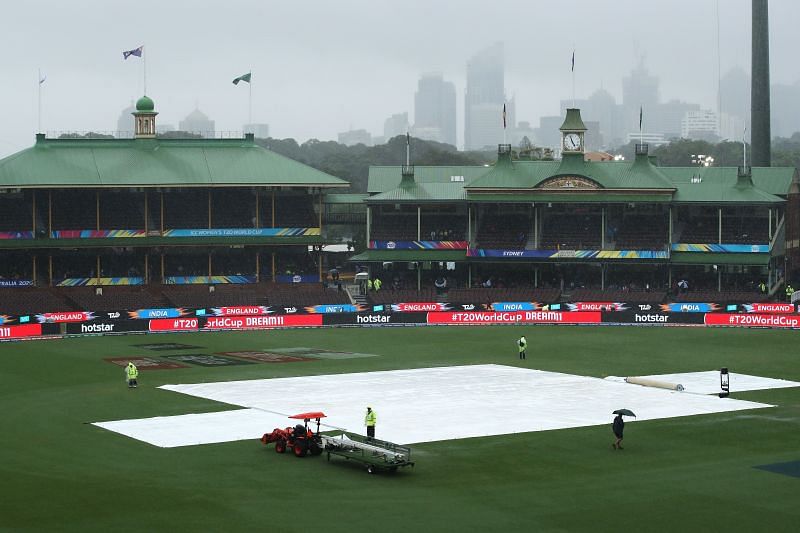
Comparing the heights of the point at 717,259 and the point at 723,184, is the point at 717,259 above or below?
below

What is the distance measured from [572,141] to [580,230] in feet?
24.7

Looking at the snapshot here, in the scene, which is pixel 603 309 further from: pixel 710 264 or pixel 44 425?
pixel 44 425

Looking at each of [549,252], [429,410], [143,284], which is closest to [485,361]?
[429,410]

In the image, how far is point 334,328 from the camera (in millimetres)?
86875

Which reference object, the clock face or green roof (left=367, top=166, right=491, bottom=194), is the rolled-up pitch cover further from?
green roof (left=367, top=166, right=491, bottom=194)

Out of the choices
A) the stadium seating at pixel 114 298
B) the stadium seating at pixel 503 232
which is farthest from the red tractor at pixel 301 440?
the stadium seating at pixel 503 232

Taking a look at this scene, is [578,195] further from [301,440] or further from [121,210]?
[301,440]

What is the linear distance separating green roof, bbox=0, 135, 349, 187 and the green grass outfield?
144 ft

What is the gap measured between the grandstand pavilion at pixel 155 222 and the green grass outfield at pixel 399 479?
42.1 meters

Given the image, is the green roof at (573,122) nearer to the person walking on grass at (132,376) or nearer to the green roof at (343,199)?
the green roof at (343,199)

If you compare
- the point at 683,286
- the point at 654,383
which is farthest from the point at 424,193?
the point at 654,383

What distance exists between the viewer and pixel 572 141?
103m

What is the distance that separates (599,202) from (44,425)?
6321 cm

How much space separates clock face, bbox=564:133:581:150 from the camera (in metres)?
103
